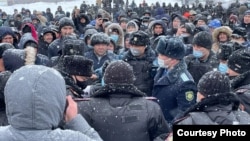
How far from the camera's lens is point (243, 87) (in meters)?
3.84

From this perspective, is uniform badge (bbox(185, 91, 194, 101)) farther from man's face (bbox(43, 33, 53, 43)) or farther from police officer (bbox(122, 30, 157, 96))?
man's face (bbox(43, 33, 53, 43))

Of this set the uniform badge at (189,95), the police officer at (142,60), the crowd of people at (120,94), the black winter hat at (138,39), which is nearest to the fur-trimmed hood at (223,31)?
the crowd of people at (120,94)

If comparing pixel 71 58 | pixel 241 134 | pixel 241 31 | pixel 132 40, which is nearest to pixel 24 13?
pixel 241 31

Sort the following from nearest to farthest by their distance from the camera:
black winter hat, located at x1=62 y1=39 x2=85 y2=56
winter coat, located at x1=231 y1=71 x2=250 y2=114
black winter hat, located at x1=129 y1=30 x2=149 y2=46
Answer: winter coat, located at x1=231 y1=71 x2=250 y2=114 < black winter hat, located at x1=62 y1=39 x2=85 y2=56 < black winter hat, located at x1=129 y1=30 x2=149 y2=46

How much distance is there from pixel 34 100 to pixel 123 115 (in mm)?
1344

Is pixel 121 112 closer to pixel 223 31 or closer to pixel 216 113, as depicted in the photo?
pixel 216 113

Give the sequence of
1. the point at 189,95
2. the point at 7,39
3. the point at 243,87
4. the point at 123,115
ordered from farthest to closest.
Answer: the point at 7,39 → the point at 189,95 → the point at 243,87 → the point at 123,115

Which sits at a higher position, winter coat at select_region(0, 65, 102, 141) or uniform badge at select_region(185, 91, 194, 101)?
winter coat at select_region(0, 65, 102, 141)

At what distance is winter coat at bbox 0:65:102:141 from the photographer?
6.41 ft

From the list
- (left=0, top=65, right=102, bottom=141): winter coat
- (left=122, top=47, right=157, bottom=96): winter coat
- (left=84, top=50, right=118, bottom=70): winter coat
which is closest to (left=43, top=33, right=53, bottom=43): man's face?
(left=84, top=50, right=118, bottom=70): winter coat

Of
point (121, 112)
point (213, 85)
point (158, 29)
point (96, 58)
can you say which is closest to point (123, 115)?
point (121, 112)

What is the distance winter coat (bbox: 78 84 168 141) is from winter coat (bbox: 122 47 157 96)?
2.16m

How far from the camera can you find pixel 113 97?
3.31 m

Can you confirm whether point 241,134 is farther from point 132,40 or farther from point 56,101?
point 132,40
